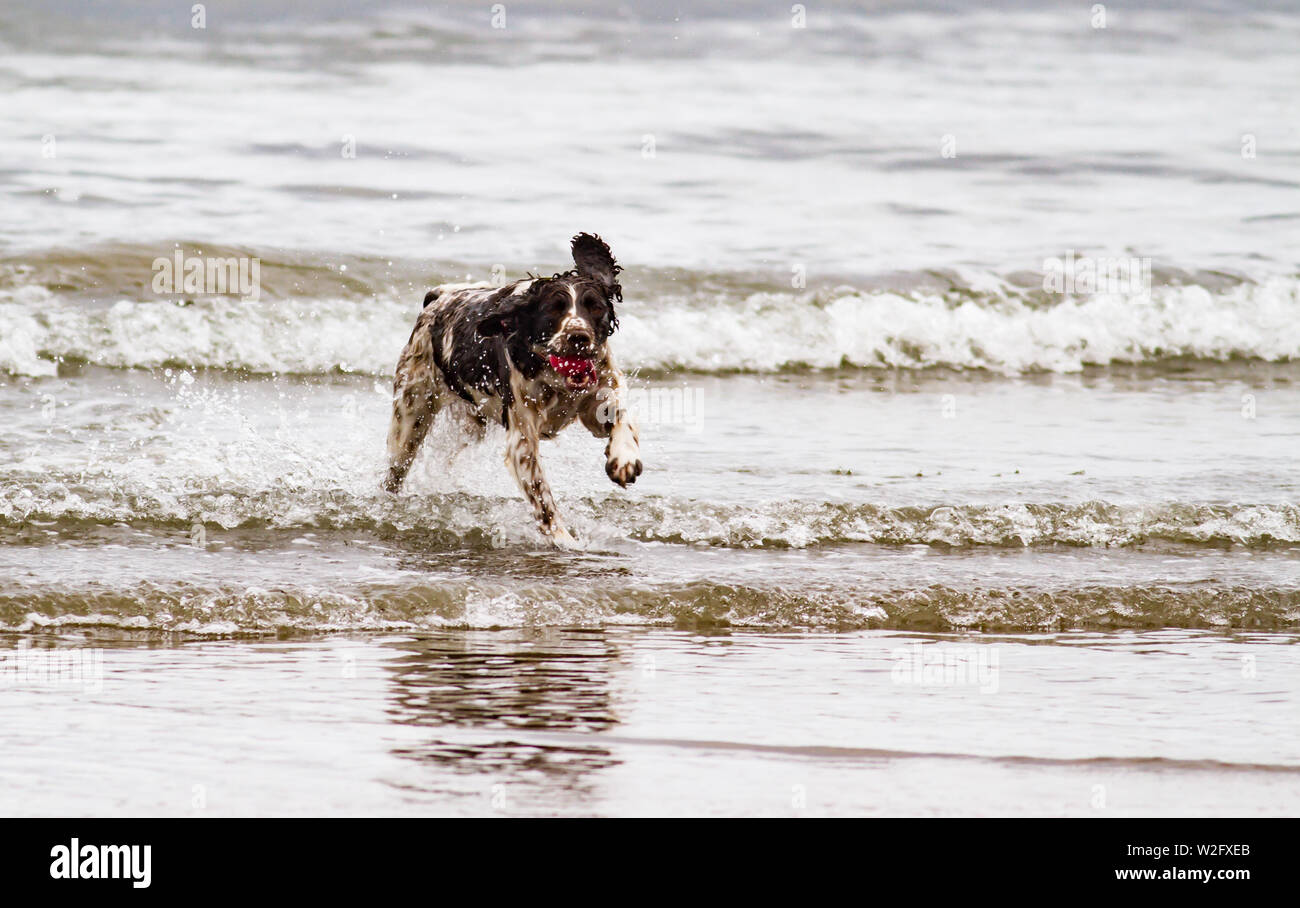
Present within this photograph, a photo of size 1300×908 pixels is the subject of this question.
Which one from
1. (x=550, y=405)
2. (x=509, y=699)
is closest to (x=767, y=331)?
(x=550, y=405)

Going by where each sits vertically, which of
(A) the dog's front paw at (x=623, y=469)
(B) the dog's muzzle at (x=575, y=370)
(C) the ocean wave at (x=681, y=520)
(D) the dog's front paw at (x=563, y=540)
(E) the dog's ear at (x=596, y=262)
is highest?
(E) the dog's ear at (x=596, y=262)

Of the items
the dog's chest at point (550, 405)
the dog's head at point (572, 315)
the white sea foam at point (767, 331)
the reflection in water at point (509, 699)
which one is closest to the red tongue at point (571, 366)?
the dog's head at point (572, 315)

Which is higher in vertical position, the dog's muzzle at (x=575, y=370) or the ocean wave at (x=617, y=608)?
the dog's muzzle at (x=575, y=370)

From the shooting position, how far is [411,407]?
877 cm

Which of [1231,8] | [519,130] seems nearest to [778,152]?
[519,130]

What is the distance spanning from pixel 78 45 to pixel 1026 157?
13850 mm

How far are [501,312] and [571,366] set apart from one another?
496 mm

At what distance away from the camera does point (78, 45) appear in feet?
83.8

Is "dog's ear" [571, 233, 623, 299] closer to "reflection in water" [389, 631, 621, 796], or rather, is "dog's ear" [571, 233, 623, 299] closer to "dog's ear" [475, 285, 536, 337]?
"dog's ear" [475, 285, 536, 337]

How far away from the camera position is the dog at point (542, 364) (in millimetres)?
7551

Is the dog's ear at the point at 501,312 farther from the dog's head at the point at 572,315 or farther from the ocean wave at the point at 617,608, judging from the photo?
the ocean wave at the point at 617,608

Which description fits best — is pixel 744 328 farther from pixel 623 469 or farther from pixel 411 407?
pixel 623 469

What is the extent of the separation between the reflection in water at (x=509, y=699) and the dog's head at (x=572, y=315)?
1.96m

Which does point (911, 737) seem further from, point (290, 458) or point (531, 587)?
point (290, 458)
